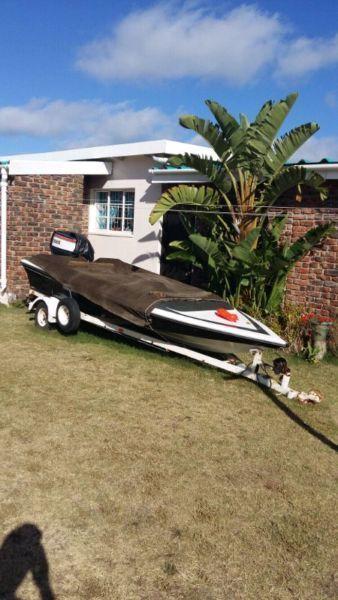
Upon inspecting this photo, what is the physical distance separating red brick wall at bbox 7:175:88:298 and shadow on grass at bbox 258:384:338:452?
304 inches

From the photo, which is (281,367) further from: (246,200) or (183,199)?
(183,199)

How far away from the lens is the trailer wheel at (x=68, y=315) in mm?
A: 8766

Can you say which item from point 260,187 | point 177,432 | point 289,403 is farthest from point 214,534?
point 260,187

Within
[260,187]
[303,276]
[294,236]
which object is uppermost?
[260,187]

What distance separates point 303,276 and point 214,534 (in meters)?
6.67

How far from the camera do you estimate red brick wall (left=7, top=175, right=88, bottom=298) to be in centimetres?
1231

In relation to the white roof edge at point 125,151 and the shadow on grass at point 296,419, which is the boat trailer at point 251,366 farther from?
the white roof edge at point 125,151

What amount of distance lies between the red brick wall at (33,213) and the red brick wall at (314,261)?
5956 mm

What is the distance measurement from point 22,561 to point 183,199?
727 cm

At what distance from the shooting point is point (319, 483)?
4684mm

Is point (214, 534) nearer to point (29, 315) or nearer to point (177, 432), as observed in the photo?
point (177, 432)

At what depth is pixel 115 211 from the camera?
1364 cm

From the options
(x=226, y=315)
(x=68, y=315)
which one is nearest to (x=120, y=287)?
(x=68, y=315)

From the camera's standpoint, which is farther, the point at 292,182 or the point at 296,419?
the point at 292,182
